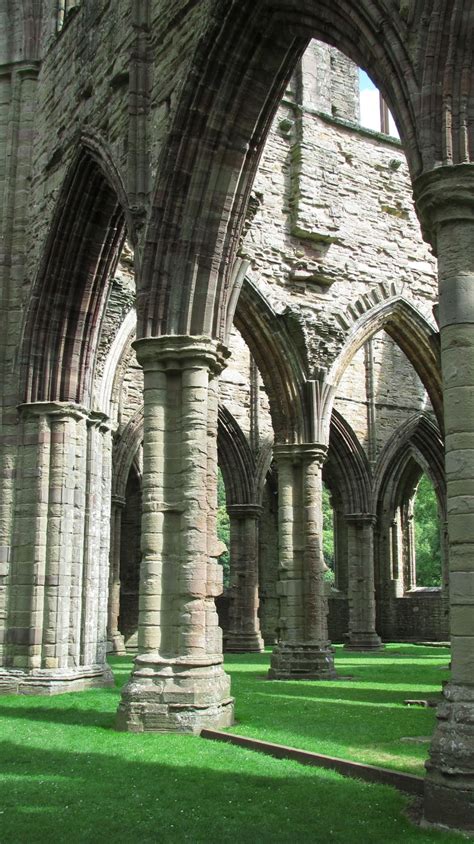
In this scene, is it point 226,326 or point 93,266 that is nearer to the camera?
point 226,326

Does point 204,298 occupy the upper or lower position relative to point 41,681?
upper

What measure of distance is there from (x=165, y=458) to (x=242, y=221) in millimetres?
2514

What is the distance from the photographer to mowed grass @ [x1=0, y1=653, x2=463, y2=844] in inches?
173

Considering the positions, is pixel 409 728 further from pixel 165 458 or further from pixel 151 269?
pixel 151 269

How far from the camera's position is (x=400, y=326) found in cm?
1623

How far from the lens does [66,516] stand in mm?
10727

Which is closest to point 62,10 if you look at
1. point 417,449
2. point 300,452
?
point 300,452

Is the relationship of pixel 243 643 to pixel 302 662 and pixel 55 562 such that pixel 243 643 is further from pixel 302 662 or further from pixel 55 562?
pixel 55 562

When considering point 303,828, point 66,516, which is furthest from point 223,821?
point 66,516

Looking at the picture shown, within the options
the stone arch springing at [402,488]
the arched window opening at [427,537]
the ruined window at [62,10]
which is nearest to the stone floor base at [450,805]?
the ruined window at [62,10]

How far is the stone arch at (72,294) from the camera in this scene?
1104 cm

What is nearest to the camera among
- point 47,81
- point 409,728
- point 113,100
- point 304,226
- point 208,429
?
point 409,728

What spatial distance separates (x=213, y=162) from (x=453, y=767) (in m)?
5.97

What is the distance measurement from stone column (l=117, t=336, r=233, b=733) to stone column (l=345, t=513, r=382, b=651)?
12.5 m
